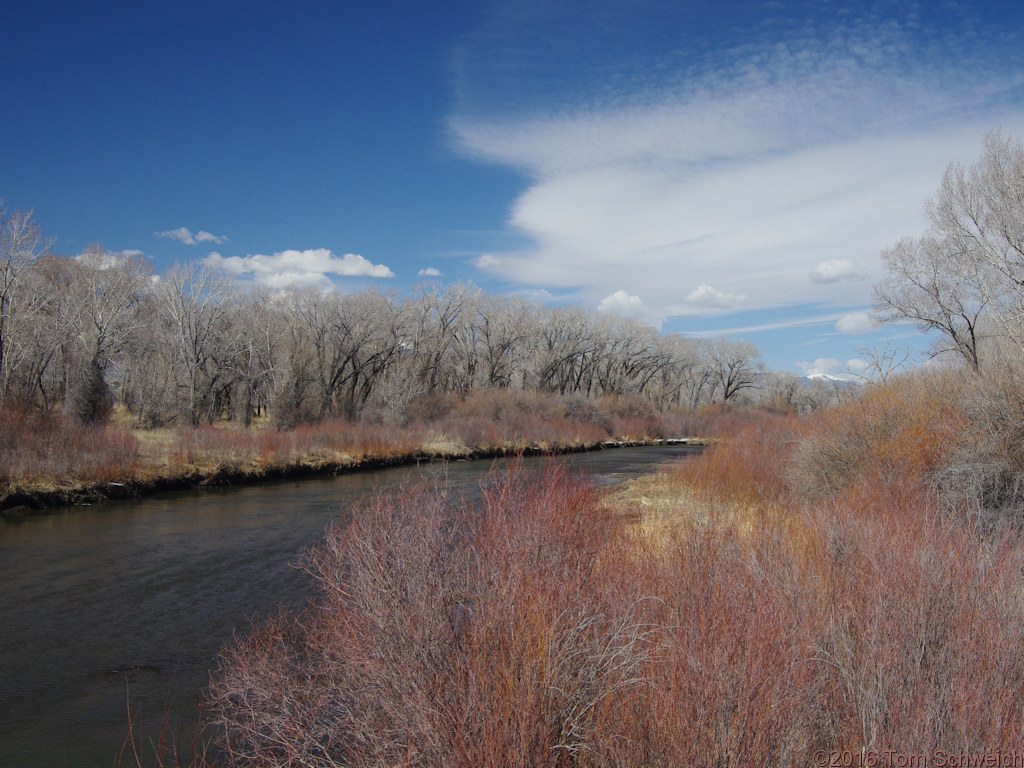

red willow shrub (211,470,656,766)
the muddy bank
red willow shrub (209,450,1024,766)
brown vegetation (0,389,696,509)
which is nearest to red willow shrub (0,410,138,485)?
brown vegetation (0,389,696,509)

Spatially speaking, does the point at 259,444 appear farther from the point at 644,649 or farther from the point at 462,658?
the point at 644,649

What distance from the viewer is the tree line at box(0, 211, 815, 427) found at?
34.5m

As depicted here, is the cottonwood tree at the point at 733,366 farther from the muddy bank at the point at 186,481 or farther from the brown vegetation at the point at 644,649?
the brown vegetation at the point at 644,649

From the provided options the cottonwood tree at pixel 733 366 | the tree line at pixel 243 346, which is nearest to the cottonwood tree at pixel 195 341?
the tree line at pixel 243 346

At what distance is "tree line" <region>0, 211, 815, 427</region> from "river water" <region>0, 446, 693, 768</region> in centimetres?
1247

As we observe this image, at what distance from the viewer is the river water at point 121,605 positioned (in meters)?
6.98

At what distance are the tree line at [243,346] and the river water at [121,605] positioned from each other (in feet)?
40.9

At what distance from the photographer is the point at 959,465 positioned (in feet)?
34.7

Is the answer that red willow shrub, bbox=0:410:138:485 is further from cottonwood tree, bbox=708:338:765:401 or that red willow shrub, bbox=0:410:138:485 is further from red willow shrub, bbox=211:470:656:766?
Result: cottonwood tree, bbox=708:338:765:401

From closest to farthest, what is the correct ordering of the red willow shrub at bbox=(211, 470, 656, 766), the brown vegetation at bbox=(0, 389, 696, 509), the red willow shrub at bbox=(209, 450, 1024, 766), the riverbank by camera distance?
1. the red willow shrub at bbox=(209, 450, 1024, 766)
2. the red willow shrub at bbox=(211, 470, 656, 766)
3. the riverbank
4. the brown vegetation at bbox=(0, 389, 696, 509)

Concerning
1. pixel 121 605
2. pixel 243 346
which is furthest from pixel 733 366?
pixel 121 605

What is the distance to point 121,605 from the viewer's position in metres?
10.8

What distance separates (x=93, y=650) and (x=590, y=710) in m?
8.41

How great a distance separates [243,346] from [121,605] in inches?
1489
